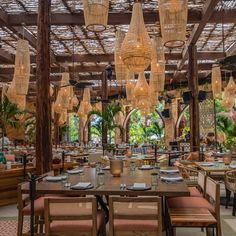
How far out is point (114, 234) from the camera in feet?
8.88

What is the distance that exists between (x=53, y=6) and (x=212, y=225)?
658 cm

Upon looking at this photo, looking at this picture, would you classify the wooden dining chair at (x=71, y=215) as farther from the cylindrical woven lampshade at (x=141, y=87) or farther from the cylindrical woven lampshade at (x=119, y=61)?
the cylindrical woven lampshade at (x=141, y=87)

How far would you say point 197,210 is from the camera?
338cm

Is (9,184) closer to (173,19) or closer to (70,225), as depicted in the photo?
(70,225)

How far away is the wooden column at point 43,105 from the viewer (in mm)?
5422

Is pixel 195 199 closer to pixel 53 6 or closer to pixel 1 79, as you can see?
pixel 53 6

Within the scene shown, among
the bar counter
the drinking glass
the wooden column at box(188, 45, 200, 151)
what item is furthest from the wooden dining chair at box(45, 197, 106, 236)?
the wooden column at box(188, 45, 200, 151)

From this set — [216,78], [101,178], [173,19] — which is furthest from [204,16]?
[101,178]

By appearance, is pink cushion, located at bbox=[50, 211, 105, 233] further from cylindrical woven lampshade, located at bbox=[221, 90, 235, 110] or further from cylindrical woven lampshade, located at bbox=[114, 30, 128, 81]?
cylindrical woven lampshade, located at bbox=[221, 90, 235, 110]

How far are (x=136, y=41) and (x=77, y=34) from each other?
5783mm

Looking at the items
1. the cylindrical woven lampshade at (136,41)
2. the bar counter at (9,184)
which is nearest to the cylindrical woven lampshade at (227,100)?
the cylindrical woven lampshade at (136,41)

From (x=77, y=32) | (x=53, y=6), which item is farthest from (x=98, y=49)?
(x=53, y=6)

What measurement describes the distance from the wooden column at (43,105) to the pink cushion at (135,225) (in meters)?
2.97

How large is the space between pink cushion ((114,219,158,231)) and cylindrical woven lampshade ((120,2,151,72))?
2446 mm
